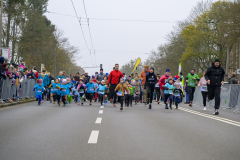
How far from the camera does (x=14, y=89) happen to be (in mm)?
17531

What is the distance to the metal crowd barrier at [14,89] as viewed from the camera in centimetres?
1552

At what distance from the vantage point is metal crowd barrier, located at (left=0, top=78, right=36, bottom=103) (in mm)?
15522

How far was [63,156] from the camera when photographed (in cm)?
522

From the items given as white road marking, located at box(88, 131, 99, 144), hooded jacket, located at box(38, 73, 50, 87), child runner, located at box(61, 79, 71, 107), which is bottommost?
white road marking, located at box(88, 131, 99, 144)

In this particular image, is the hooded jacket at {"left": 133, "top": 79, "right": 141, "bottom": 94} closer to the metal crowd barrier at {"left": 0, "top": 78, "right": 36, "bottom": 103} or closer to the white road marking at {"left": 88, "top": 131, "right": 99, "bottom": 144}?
the metal crowd barrier at {"left": 0, "top": 78, "right": 36, "bottom": 103}

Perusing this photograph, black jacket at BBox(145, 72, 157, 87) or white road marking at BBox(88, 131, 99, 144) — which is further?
black jacket at BBox(145, 72, 157, 87)

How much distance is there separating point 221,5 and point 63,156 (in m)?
41.0

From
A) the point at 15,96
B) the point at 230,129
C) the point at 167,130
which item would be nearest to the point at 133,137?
the point at 167,130

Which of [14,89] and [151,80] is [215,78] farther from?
[14,89]

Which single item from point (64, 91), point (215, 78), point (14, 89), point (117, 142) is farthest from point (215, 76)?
point (14, 89)

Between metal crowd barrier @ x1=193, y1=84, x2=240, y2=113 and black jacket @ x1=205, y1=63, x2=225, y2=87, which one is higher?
black jacket @ x1=205, y1=63, x2=225, y2=87

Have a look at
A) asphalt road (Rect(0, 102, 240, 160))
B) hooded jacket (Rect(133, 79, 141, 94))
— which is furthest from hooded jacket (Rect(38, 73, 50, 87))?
asphalt road (Rect(0, 102, 240, 160))

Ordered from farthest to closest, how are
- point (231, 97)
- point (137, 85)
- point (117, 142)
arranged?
point (137, 85) < point (231, 97) < point (117, 142)

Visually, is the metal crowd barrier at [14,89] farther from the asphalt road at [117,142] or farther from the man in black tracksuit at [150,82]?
the asphalt road at [117,142]
